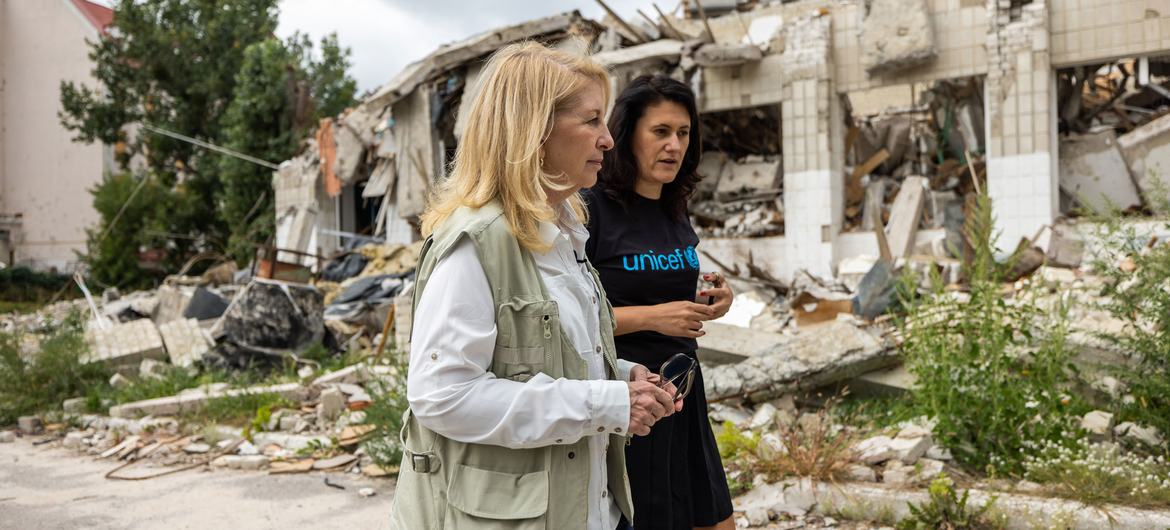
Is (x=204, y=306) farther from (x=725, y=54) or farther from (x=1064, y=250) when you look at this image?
(x=1064, y=250)

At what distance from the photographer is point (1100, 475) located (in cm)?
404

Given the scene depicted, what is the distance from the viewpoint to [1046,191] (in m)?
9.78

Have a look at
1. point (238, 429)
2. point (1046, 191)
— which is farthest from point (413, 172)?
point (1046, 191)

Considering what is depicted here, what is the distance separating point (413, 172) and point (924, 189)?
781 cm

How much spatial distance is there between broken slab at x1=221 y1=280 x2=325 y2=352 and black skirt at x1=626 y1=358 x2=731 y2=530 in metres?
7.54

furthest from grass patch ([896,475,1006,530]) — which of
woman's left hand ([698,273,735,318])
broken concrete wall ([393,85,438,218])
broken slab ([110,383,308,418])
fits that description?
broken concrete wall ([393,85,438,218])

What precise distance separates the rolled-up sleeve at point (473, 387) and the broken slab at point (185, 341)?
859 cm

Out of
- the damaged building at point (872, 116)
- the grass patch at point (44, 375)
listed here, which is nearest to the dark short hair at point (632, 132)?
the damaged building at point (872, 116)

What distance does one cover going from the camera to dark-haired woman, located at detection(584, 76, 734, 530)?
2502 millimetres

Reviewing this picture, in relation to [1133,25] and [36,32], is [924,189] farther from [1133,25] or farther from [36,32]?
[36,32]

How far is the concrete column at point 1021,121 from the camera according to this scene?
9.78 m

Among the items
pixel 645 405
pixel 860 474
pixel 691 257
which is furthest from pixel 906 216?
pixel 645 405

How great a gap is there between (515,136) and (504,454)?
586 millimetres

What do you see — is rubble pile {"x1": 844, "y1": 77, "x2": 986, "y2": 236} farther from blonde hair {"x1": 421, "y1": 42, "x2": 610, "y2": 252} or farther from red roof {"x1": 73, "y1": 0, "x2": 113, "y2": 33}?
red roof {"x1": 73, "y1": 0, "x2": 113, "y2": 33}
